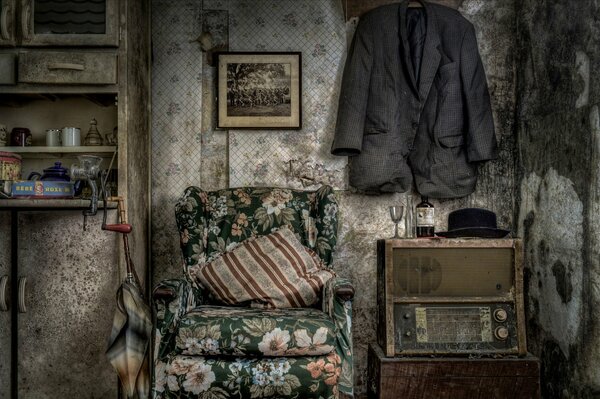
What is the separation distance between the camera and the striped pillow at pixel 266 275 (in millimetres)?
2529

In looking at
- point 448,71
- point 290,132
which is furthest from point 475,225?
point 290,132

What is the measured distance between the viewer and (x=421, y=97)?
3.03m

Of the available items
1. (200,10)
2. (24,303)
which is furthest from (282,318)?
(200,10)

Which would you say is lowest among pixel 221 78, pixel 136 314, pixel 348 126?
pixel 136 314

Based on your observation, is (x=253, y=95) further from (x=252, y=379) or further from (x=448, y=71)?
(x=252, y=379)

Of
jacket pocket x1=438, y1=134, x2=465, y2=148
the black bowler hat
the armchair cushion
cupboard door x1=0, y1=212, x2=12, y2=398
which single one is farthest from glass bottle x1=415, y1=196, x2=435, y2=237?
cupboard door x1=0, y1=212, x2=12, y2=398

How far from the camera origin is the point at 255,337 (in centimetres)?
209

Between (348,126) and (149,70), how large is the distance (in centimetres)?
121

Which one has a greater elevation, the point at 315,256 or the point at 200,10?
the point at 200,10

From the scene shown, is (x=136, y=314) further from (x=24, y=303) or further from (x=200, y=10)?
(x=200, y=10)

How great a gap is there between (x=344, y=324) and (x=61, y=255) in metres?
1.41

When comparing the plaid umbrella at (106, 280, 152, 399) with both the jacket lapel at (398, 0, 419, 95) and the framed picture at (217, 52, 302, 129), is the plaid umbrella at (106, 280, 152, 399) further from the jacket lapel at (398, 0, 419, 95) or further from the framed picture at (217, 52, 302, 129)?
the jacket lapel at (398, 0, 419, 95)

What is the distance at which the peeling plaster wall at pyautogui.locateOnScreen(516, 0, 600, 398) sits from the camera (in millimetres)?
2410

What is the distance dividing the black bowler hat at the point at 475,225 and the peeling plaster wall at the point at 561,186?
28 centimetres
